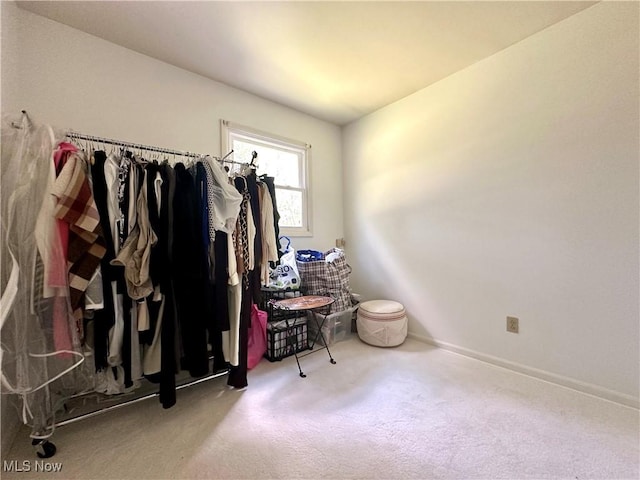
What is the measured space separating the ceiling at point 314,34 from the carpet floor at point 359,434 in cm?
255

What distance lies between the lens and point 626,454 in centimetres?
124

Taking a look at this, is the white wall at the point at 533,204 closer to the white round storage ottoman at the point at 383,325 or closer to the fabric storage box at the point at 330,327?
the white round storage ottoman at the point at 383,325

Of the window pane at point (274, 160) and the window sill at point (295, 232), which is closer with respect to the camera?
the window pane at point (274, 160)

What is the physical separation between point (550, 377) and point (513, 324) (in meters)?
0.40

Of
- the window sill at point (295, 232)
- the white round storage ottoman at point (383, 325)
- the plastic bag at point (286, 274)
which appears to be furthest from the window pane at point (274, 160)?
the white round storage ottoman at point (383, 325)

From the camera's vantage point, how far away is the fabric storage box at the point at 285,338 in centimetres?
223

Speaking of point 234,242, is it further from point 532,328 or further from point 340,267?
point 532,328

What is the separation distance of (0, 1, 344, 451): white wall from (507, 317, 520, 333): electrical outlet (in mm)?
2878

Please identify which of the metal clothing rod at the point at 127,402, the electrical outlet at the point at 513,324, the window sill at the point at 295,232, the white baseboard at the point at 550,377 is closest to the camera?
the metal clothing rod at the point at 127,402

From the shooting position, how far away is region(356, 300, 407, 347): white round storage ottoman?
2488 mm

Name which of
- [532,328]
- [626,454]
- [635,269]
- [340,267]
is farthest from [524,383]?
[340,267]

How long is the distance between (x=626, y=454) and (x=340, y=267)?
212 centimetres

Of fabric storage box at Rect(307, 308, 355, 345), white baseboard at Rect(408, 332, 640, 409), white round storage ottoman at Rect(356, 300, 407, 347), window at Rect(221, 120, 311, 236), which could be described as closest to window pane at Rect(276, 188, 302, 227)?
window at Rect(221, 120, 311, 236)

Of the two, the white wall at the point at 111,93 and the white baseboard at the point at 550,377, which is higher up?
the white wall at the point at 111,93
